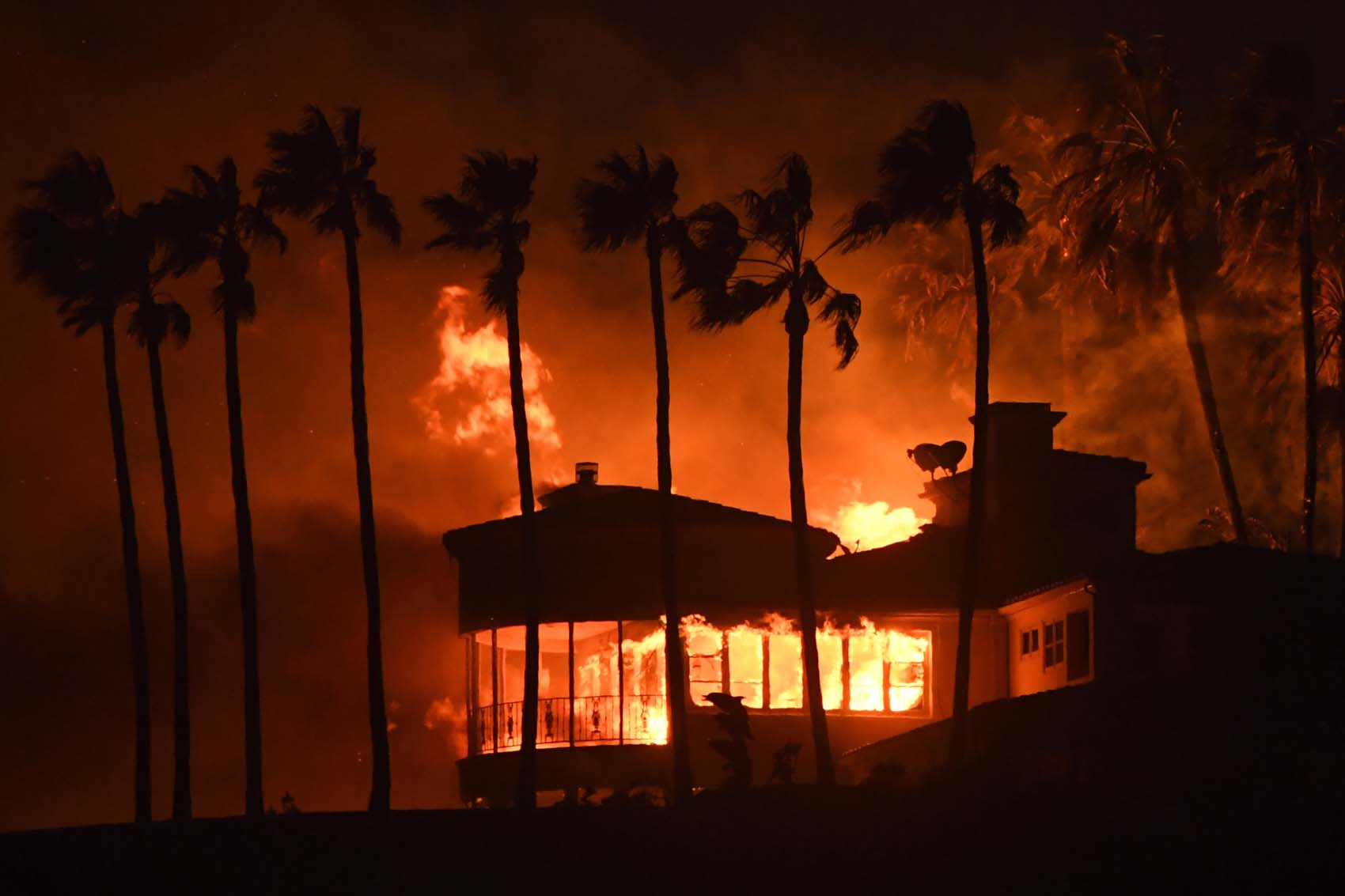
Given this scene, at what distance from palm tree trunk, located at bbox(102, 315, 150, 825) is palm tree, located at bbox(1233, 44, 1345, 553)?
25.9 metres

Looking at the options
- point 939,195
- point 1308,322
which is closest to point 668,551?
point 939,195

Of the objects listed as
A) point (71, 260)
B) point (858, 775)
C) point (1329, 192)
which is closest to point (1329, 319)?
point (1329, 192)

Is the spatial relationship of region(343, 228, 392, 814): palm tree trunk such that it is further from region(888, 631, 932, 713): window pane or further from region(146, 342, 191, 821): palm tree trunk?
region(888, 631, 932, 713): window pane

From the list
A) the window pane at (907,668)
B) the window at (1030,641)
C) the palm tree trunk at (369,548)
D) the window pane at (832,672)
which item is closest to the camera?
the palm tree trunk at (369,548)

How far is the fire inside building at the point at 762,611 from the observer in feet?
158

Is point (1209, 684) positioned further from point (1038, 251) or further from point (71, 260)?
point (71, 260)

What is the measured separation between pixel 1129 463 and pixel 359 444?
776 inches

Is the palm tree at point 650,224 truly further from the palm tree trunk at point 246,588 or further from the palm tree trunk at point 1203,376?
the palm tree trunk at point 1203,376

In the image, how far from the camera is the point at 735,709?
37.8 metres

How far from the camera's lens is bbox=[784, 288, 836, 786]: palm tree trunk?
38656 mm

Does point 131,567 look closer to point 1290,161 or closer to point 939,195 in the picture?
point 939,195

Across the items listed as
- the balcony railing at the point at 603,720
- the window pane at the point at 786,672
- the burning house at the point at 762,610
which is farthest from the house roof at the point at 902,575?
the balcony railing at the point at 603,720

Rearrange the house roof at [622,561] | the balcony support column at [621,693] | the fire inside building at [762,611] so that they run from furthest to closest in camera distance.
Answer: the house roof at [622,561]
the fire inside building at [762,611]
the balcony support column at [621,693]

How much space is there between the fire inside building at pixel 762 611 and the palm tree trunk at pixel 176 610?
380 inches
